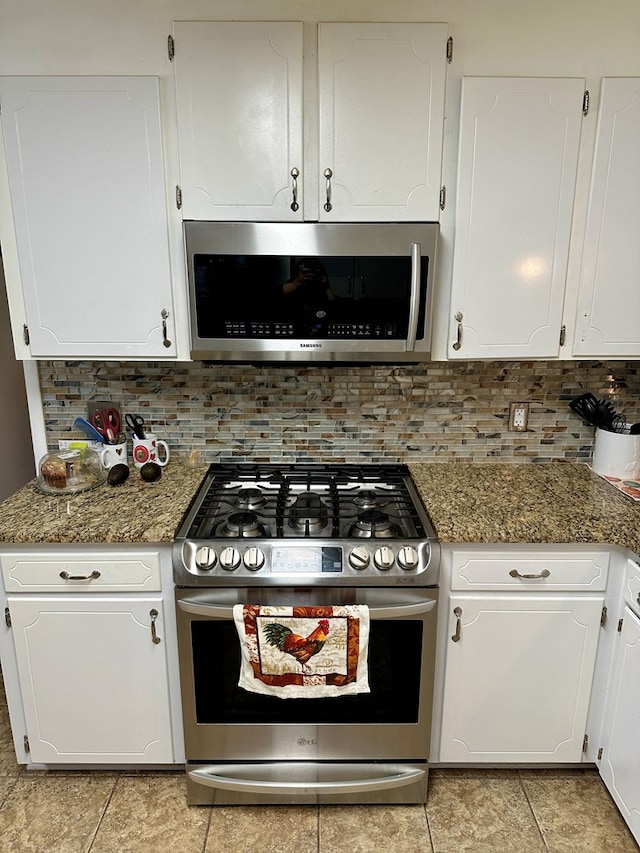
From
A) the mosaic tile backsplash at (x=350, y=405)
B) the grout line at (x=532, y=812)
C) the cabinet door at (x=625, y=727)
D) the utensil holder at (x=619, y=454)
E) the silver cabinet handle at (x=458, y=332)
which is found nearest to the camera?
the cabinet door at (x=625, y=727)

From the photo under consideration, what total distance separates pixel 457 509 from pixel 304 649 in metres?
0.65

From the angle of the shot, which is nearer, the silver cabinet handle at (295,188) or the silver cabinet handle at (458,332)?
the silver cabinet handle at (295,188)

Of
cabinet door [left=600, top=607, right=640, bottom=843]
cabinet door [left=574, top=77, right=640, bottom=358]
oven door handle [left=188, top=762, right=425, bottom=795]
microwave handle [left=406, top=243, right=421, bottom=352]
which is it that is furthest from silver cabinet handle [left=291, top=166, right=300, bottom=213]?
oven door handle [left=188, top=762, right=425, bottom=795]

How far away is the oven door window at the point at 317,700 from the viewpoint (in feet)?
5.38

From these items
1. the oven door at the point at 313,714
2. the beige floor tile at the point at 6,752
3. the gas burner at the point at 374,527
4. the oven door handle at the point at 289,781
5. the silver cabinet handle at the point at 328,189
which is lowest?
the beige floor tile at the point at 6,752

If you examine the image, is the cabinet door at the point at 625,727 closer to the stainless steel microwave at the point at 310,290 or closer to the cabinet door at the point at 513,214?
the cabinet door at the point at 513,214

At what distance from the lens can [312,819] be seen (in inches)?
67.6

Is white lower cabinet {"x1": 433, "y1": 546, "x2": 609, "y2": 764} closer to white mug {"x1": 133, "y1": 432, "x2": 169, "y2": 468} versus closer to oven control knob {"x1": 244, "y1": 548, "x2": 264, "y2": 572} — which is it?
oven control knob {"x1": 244, "y1": 548, "x2": 264, "y2": 572}

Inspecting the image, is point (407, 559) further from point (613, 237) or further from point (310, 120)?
point (310, 120)

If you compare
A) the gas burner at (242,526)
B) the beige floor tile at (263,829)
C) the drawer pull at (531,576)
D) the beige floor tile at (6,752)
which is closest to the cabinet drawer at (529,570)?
the drawer pull at (531,576)

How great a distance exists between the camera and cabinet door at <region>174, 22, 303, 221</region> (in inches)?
A: 62.2

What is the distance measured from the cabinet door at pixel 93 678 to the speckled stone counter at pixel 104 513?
216 millimetres

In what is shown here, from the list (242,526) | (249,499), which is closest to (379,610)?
(242,526)

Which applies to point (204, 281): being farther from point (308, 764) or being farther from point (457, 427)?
point (308, 764)
